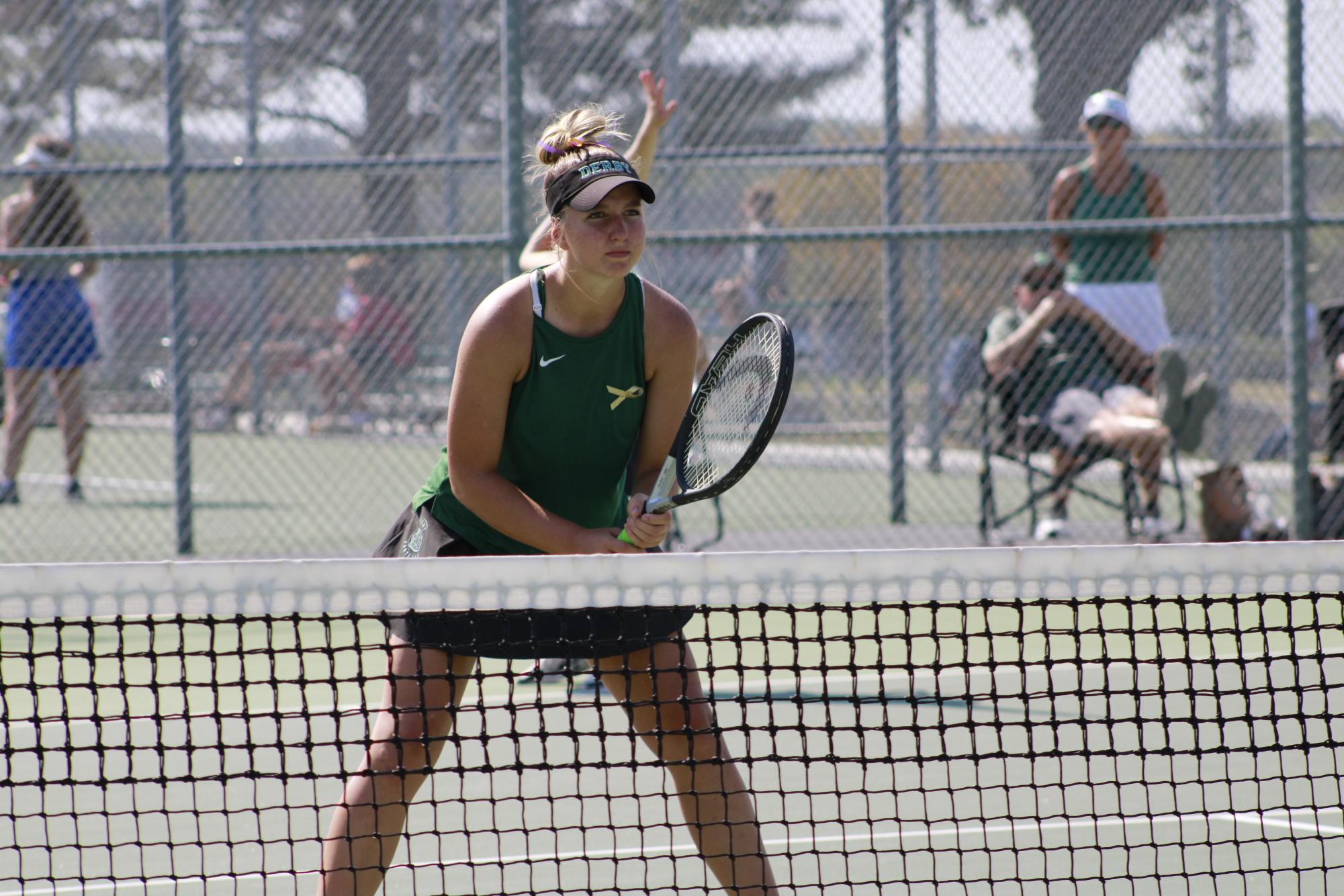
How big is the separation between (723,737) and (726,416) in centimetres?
136

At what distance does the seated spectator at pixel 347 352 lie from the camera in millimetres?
9586

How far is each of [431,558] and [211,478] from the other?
8.66m

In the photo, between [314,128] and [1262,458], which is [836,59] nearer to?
[314,128]

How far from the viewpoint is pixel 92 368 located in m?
11.2

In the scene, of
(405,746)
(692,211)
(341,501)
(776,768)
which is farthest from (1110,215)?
(405,746)

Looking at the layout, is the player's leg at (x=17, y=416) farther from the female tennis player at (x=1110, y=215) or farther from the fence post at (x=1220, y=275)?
the fence post at (x=1220, y=275)

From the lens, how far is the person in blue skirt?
25.4ft

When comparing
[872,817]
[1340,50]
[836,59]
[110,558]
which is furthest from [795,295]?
Answer: [872,817]

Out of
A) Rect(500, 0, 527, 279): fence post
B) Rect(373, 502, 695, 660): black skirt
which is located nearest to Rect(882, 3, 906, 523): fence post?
Rect(500, 0, 527, 279): fence post

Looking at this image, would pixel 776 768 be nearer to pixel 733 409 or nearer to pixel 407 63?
pixel 733 409

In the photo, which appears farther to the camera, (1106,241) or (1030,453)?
(1106,241)

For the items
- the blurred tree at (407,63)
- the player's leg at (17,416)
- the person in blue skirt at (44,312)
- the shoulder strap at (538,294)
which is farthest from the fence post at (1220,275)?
the shoulder strap at (538,294)

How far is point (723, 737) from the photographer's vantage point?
3.83 m

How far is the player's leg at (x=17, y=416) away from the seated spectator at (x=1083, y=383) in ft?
15.3
